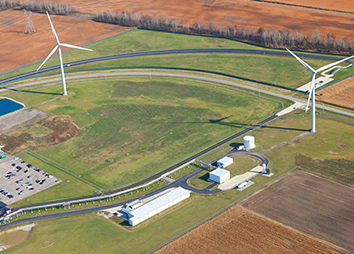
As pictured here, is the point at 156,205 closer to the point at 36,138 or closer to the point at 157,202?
the point at 157,202

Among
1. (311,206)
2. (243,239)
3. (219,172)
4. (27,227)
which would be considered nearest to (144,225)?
(243,239)

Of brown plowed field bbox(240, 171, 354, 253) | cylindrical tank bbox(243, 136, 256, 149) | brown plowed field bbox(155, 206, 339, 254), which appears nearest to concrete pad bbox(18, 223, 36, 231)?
brown plowed field bbox(155, 206, 339, 254)

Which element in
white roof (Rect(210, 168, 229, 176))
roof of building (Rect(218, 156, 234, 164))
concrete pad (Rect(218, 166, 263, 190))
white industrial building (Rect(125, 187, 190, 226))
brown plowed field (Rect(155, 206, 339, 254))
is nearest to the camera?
brown plowed field (Rect(155, 206, 339, 254))

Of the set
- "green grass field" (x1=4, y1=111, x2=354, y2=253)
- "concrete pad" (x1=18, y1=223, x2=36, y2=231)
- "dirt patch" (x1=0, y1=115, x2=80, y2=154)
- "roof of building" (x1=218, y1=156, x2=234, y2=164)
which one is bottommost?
"concrete pad" (x1=18, y1=223, x2=36, y2=231)

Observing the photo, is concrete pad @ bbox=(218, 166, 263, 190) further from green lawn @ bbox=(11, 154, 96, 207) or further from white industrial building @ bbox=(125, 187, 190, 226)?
green lawn @ bbox=(11, 154, 96, 207)

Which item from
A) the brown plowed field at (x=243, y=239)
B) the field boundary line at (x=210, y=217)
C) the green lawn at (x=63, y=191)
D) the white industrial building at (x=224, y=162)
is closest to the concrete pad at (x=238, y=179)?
the field boundary line at (x=210, y=217)

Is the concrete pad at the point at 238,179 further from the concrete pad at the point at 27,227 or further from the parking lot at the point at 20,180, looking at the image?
the concrete pad at the point at 27,227

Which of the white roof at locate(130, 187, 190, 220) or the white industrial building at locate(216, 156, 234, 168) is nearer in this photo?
the white roof at locate(130, 187, 190, 220)
